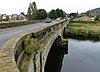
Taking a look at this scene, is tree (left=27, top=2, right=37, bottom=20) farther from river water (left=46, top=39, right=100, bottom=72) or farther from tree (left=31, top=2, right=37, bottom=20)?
river water (left=46, top=39, right=100, bottom=72)

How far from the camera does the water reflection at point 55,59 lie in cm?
2896

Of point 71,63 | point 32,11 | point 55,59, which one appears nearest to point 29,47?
point 71,63

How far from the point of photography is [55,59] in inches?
1385

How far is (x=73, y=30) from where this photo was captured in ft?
254

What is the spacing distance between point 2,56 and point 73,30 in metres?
70.9

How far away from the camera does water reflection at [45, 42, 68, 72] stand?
28961 mm

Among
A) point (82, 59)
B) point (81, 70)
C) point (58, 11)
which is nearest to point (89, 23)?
point (58, 11)

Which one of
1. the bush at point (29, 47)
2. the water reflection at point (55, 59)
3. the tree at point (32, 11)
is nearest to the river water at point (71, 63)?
the water reflection at point (55, 59)

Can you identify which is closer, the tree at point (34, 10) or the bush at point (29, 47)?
the bush at point (29, 47)

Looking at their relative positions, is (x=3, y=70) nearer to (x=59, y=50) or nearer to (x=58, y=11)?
(x=59, y=50)

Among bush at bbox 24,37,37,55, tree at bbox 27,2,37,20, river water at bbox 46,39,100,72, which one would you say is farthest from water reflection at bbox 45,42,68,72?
tree at bbox 27,2,37,20

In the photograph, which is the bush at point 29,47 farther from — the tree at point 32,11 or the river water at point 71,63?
the tree at point 32,11

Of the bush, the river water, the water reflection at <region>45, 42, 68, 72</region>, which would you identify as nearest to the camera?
the bush

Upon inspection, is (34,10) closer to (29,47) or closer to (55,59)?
(55,59)
